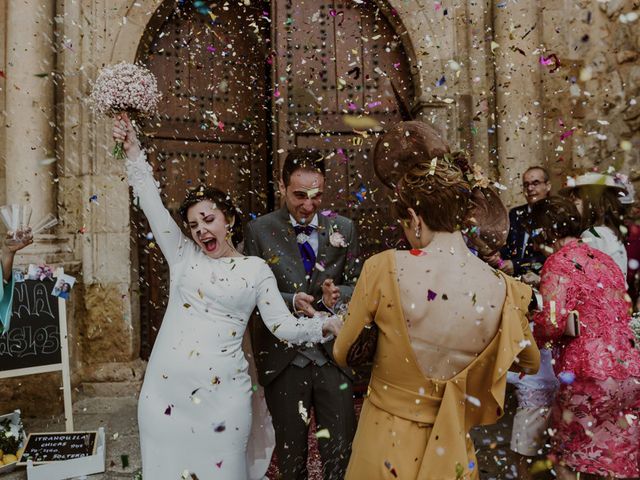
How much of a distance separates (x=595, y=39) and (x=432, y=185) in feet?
15.8

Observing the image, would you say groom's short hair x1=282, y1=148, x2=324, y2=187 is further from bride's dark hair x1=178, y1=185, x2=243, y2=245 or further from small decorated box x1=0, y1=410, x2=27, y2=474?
small decorated box x1=0, y1=410, x2=27, y2=474

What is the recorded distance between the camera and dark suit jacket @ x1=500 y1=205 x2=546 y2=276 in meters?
4.12

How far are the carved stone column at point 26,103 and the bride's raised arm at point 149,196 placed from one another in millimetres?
2544

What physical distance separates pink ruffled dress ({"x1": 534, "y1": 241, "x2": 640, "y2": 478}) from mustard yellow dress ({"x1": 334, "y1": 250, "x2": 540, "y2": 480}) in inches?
33.6

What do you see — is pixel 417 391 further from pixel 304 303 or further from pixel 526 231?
pixel 526 231

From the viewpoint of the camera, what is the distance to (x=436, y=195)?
1.99 m

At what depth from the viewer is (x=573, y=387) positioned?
2.85 m

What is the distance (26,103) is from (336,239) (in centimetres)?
340

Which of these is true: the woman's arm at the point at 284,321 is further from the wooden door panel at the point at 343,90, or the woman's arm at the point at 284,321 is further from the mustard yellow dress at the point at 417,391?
the wooden door panel at the point at 343,90

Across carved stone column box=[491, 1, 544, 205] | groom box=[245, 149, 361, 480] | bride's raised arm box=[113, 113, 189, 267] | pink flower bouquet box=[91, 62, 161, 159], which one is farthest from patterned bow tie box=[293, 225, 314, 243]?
carved stone column box=[491, 1, 544, 205]

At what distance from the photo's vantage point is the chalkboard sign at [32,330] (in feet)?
12.9

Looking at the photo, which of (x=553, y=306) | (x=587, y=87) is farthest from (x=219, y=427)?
(x=587, y=87)

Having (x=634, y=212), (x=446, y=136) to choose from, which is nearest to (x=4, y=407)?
(x=446, y=136)

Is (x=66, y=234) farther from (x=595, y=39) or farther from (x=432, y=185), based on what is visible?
(x=595, y=39)
